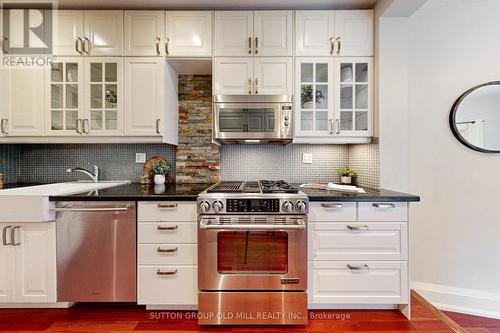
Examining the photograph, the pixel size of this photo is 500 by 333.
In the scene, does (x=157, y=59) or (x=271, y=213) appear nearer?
(x=271, y=213)

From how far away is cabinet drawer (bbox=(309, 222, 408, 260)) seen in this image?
1918 millimetres

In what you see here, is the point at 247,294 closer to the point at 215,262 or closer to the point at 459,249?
the point at 215,262

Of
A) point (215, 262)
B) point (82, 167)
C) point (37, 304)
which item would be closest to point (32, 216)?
point (37, 304)

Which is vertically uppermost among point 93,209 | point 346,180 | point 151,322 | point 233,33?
point 233,33

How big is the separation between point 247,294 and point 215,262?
328mm

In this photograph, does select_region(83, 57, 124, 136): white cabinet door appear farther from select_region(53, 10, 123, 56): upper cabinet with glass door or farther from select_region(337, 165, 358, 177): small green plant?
select_region(337, 165, 358, 177): small green plant

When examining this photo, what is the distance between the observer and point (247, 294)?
1866mm

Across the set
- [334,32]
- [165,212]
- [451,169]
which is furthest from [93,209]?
[451,169]

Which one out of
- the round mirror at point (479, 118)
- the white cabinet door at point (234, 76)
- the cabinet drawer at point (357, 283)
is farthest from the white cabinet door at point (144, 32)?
the round mirror at point (479, 118)

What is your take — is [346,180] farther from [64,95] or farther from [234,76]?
[64,95]

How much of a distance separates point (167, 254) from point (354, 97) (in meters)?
2.06

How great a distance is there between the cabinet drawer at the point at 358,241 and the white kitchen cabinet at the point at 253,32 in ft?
5.15

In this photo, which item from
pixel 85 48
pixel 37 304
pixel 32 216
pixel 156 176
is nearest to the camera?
pixel 32 216

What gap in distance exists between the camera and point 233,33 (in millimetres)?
2312
